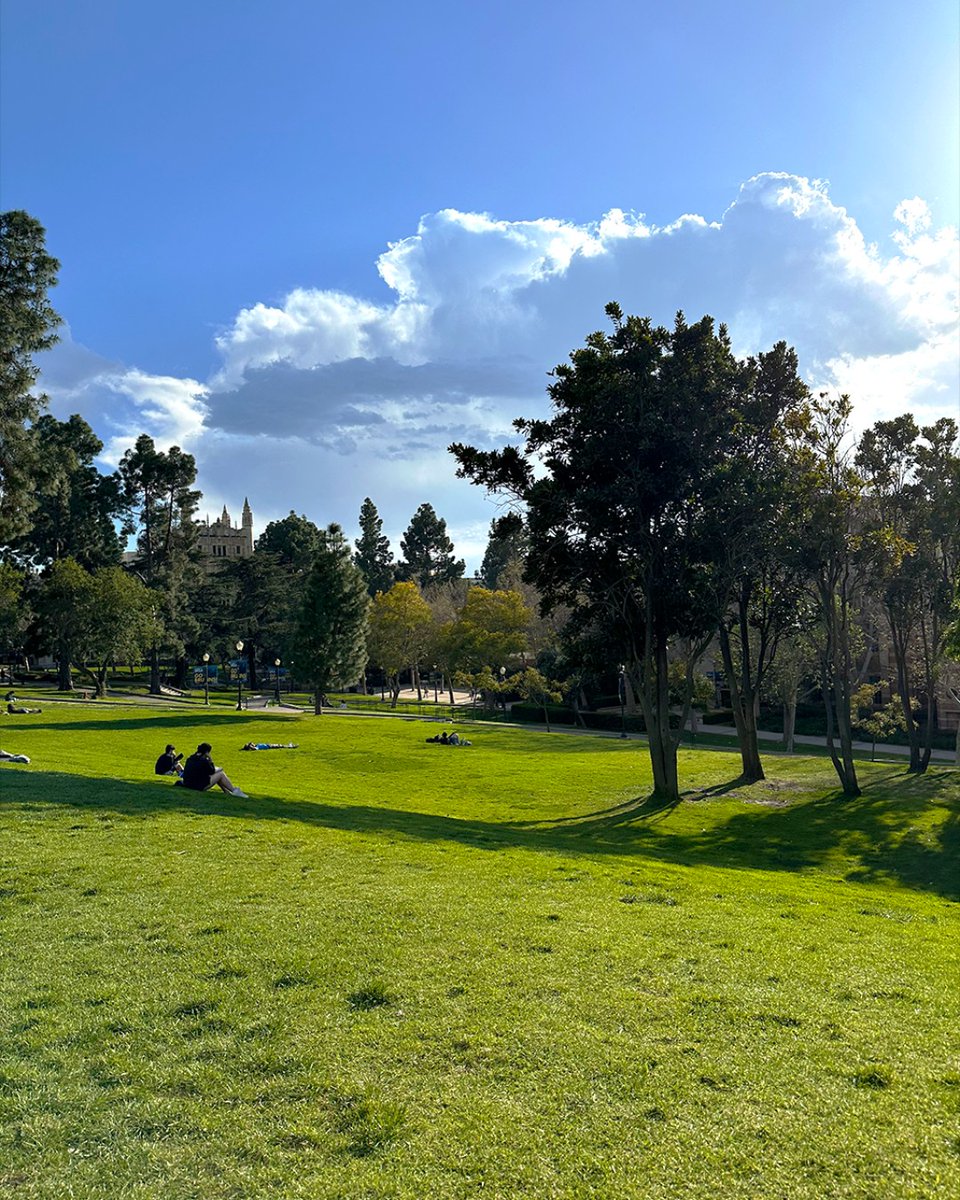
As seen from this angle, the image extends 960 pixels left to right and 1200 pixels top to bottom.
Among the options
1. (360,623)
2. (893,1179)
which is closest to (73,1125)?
(893,1179)

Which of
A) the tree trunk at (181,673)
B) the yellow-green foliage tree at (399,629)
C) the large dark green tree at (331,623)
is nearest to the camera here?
the large dark green tree at (331,623)

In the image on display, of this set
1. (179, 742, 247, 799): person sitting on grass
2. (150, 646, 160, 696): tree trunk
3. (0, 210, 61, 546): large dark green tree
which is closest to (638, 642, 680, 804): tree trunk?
(179, 742, 247, 799): person sitting on grass

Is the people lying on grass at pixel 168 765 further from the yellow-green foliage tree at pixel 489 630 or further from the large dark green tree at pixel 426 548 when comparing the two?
the large dark green tree at pixel 426 548

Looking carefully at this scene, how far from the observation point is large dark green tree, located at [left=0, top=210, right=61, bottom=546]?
28484mm

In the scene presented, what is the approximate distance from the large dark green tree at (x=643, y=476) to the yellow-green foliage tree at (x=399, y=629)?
4511 cm

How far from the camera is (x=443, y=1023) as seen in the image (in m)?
4.98

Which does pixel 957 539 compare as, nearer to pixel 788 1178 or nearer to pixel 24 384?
pixel 788 1178

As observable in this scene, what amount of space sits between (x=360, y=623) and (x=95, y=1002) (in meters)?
44.8

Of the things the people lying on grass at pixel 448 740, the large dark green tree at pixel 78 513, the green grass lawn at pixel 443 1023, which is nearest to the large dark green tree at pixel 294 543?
the large dark green tree at pixel 78 513

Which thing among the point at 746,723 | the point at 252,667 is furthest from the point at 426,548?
the point at 746,723

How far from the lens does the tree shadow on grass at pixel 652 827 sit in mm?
13430

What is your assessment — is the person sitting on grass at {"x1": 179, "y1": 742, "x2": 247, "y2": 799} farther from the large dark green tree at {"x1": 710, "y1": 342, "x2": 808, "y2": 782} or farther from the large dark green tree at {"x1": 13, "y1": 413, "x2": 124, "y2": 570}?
the large dark green tree at {"x1": 13, "y1": 413, "x2": 124, "y2": 570}

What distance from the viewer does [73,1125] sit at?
386cm

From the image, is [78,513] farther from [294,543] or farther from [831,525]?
[831,525]
